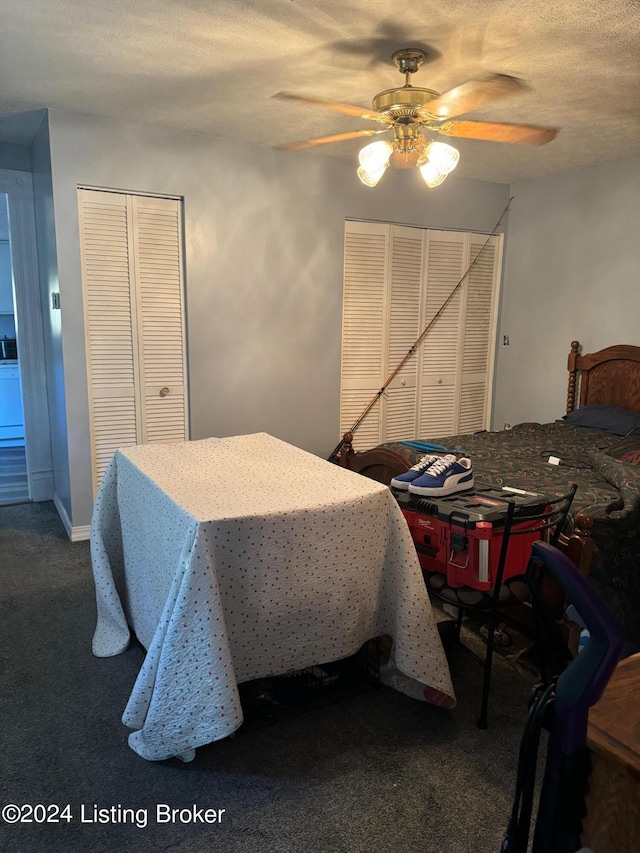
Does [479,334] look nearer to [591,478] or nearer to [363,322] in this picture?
[363,322]

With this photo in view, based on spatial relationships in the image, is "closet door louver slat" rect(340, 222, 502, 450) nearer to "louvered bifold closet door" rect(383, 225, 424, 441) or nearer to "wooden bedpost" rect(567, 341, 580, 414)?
"louvered bifold closet door" rect(383, 225, 424, 441)

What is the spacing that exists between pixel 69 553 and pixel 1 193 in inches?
96.3

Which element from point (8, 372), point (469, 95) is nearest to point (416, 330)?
point (469, 95)

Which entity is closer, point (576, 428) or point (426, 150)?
point (426, 150)

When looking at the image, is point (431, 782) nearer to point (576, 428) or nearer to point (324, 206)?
point (576, 428)

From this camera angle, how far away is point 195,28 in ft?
7.31

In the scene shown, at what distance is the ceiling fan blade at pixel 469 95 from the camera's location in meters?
2.26

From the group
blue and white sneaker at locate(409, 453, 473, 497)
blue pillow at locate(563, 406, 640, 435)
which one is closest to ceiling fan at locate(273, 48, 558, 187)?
blue and white sneaker at locate(409, 453, 473, 497)

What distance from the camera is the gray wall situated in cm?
341

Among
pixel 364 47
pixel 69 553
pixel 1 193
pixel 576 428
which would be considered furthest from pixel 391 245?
pixel 69 553

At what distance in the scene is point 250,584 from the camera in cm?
179

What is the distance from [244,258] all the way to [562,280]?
240 cm

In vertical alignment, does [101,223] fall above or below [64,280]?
above

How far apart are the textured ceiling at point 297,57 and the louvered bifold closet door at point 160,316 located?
1.77 feet
